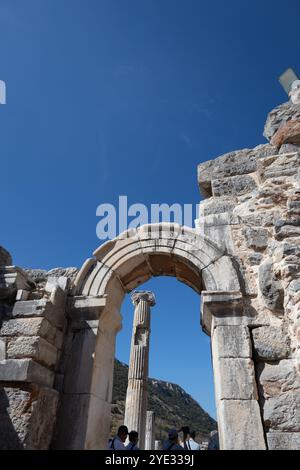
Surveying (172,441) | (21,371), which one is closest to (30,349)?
(21,371)

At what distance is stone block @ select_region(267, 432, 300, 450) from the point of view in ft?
9.50

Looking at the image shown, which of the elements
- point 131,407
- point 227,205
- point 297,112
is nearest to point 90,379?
point 227,205

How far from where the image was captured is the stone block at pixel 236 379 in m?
3.21

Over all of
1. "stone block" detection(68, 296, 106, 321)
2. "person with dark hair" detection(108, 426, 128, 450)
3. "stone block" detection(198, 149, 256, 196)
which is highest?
"stone block" detection(198, 149, 256, 196)

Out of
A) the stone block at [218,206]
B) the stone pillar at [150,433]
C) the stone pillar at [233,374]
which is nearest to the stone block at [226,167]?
the stone block at [218,206]

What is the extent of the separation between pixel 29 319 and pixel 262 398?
104 inches

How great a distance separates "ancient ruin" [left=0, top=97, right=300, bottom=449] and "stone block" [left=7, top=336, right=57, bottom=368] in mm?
11

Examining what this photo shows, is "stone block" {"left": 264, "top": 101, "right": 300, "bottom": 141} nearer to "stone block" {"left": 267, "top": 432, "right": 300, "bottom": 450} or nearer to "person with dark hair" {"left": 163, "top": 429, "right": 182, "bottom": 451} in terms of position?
"stone block" {"left": 267, "top": 432, "right": 300, "bottom": 450}

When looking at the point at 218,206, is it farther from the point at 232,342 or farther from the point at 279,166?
the point at 232,342

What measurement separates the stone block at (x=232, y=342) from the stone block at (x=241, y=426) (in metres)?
0.45

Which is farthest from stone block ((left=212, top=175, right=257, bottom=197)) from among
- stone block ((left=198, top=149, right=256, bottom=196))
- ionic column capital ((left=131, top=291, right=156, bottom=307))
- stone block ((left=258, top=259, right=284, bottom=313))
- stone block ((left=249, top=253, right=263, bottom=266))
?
ionic column capital ((left=131, top=291, right=156, bottom=307))

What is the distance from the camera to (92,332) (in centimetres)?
399

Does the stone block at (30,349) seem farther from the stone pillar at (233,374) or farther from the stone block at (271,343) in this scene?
the stone block at (271,343)

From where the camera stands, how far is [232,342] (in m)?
3.49
